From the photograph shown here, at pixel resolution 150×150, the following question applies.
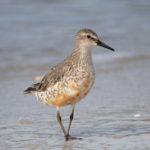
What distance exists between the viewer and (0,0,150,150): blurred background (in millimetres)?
7146

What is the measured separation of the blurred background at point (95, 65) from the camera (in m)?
7.15

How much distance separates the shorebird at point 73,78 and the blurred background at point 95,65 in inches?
23.5

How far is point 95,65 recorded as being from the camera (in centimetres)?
1111

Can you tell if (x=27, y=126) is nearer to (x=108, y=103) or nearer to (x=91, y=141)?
(x=91, y=141)

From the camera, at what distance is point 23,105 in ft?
28.9

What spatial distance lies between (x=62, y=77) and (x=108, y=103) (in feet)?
6.56

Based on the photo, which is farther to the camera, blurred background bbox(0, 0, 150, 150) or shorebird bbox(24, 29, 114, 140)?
blurred background bbox(0, 0, 150, 150)

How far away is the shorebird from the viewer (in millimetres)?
6883

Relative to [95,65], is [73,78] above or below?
above

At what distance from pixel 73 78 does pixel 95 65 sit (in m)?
4.26

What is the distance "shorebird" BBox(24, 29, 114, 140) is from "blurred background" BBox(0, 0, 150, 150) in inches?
23.5

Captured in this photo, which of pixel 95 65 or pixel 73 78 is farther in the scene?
pixel 95 65

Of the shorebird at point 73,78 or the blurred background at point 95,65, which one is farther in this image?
the blurred background at point 95,65

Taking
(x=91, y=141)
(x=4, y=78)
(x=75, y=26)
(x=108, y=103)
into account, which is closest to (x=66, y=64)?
(x=91, y=141)
